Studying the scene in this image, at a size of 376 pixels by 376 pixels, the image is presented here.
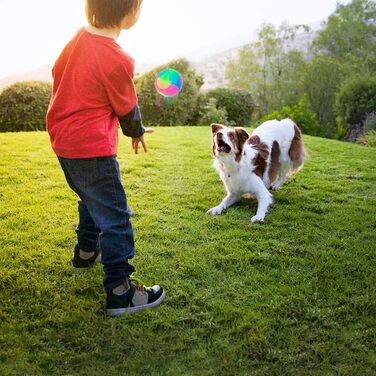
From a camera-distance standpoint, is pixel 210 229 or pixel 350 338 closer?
pixel 350 338

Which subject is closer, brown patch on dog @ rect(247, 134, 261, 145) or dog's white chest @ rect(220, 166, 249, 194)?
dog's white chest @ rect(220, 166, 249, 194)

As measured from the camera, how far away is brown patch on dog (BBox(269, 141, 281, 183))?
4.84m

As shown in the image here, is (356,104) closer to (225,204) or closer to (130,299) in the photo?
(225,204)

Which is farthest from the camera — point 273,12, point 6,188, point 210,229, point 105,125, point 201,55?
point 201,55

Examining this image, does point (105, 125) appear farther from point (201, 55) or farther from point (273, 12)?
point (201, 55)

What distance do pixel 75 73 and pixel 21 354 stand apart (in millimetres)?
1435

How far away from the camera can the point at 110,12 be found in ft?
7.61

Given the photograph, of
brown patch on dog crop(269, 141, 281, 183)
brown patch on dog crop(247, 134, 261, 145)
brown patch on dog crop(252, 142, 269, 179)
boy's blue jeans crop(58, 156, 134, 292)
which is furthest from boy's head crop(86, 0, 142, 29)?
brown patch on dog crop(269, 141, 281, 183)

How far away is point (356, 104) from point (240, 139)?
12296mm

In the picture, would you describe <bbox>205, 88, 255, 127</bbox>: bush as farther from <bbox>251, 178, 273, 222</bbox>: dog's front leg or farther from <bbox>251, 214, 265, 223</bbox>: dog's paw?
<bbox>251, 214, 265, 223</bbox>: dog's paw

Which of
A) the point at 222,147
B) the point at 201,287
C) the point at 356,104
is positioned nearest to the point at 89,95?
the point at 201,287

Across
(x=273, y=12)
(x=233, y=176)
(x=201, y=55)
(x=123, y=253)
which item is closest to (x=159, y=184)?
(x=233, y=176)

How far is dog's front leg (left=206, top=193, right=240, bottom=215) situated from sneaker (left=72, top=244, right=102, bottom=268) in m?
1.44

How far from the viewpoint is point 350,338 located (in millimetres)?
2438
